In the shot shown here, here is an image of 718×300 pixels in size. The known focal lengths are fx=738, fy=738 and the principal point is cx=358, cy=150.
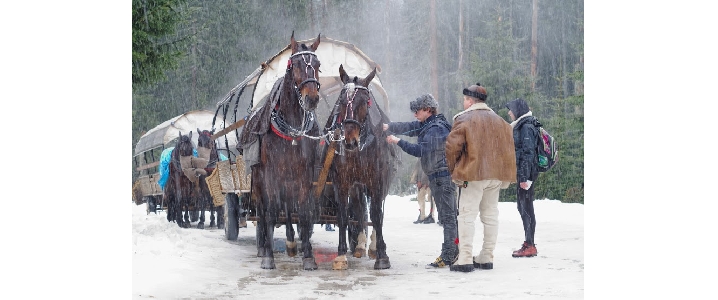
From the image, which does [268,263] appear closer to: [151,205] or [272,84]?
[272,84]

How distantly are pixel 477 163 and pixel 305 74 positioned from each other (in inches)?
77.0

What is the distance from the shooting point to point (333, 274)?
7.74 meters

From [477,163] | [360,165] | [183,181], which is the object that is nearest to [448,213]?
[477,163]

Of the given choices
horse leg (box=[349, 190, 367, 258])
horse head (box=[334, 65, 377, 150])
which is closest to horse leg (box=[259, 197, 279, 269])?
horse leg (box=[349, 190, 367, 258])

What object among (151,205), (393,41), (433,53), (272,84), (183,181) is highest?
(393,41)

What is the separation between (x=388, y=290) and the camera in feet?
21.5

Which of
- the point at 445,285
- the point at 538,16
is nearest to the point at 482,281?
the point at 445,285

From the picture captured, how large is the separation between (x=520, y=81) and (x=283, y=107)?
48.0 feet

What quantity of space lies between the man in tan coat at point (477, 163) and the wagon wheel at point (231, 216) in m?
5.05

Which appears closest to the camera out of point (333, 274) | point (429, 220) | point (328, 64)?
point (333, 274)

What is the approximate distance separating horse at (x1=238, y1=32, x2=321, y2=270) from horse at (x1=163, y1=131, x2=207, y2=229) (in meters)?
6.74

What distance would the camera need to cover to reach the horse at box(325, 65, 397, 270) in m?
7.68

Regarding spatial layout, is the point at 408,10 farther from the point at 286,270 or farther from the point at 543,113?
the point at 286,270

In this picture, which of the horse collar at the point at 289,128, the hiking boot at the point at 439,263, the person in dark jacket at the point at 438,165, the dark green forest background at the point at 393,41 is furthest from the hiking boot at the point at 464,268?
the dark green forest background at the point at 393,41
